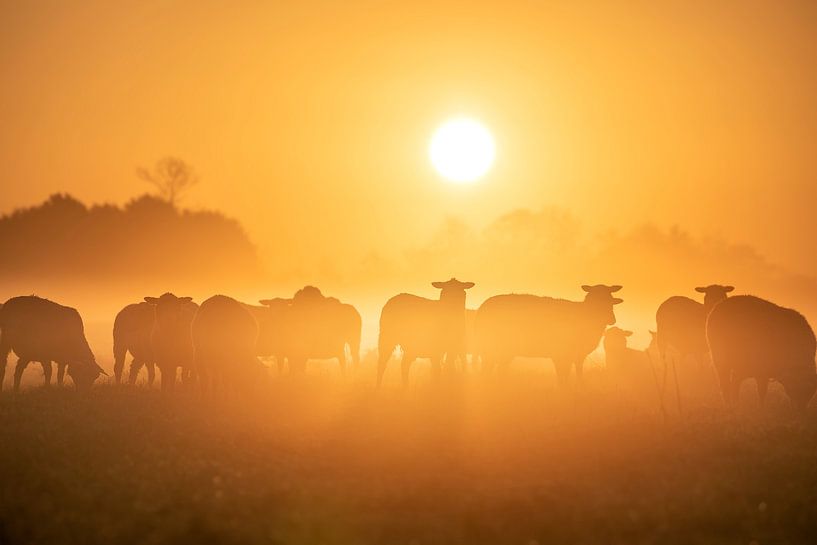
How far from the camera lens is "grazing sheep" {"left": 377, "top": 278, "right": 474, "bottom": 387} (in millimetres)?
19578

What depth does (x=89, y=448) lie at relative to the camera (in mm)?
12969

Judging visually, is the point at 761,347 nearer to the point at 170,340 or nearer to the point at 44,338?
the point at 170,340

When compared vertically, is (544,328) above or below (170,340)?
above

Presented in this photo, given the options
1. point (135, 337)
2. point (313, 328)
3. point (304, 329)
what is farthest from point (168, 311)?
point (313, 328)

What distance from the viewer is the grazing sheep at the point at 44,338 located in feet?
66.4

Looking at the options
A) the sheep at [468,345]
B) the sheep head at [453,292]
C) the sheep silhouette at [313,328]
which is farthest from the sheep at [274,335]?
the sheep at [468,345]

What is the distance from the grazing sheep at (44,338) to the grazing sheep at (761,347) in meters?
16.7

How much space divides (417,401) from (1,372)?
38.4 feet

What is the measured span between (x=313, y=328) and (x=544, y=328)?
7.02 meters

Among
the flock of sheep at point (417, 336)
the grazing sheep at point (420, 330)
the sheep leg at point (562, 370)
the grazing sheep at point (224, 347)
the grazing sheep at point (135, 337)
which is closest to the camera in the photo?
the flock of sheep at point (417, 336)

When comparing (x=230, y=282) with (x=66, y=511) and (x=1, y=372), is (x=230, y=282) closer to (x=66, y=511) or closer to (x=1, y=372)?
(x=1, y=372)

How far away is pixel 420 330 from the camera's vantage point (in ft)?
64.3

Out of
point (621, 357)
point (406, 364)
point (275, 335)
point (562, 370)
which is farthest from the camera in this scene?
point (621, 357)

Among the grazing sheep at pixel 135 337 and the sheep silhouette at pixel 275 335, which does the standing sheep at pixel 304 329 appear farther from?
the grazing sheep at pixel 135 337
